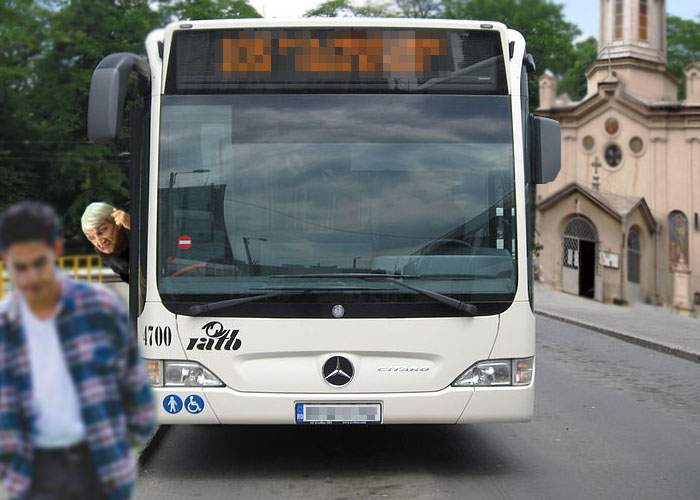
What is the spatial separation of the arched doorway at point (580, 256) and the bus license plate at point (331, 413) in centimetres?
4049

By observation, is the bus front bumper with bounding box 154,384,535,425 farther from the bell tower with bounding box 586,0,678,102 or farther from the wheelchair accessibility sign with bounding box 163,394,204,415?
the bell tower with bounding box 586,0,678,102

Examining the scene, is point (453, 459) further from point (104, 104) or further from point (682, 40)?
point (682, 40)

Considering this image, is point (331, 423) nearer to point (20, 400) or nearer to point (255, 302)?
point (255, 302)

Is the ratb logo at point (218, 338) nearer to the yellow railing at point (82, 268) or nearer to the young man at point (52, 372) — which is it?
the young man at point (52, 372)

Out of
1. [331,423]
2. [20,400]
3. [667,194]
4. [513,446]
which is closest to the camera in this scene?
[20,400]

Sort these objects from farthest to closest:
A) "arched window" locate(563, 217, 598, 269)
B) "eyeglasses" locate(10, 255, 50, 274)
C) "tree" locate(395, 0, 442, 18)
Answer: "tree" locate(395, 0, 442, 18) → "arched window" locate(563, 217, 598, 269) → "eyeglasses" locate(10, 255, 50, 274)

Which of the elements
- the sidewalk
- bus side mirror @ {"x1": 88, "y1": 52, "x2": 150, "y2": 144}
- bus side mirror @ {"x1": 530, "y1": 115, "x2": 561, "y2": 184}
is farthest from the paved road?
the sidewalk

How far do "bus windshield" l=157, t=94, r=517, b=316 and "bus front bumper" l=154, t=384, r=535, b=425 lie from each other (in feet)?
1.84

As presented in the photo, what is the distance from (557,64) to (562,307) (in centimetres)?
2750

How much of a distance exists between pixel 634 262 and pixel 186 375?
41.9m

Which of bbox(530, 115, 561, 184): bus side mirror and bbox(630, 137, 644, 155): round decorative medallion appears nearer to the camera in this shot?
bbox(530, 115, 561, 184): bus side mirror

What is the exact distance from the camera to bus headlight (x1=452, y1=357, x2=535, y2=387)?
7.33m

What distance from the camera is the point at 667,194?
4791 centimetres

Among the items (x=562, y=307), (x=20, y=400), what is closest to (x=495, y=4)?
(x=562, y=307)
